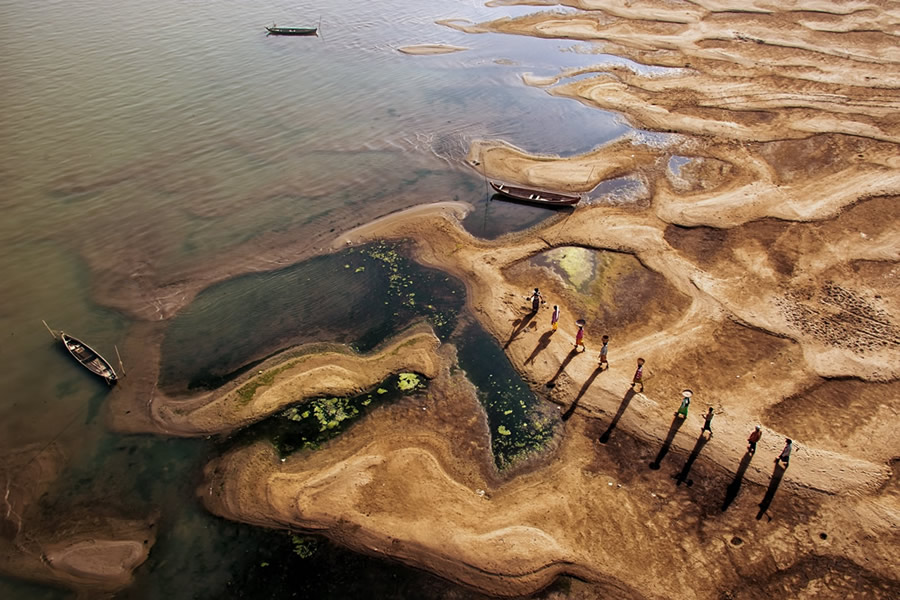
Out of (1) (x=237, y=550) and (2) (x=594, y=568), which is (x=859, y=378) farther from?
(1) (x=237, y=550)

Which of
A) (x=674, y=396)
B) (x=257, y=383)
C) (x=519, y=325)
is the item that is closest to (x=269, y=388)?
(x=257, y=383)

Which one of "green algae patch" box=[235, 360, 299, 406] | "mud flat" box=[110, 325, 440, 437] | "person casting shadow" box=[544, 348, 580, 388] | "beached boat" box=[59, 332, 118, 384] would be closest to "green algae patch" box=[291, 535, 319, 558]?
"mud flat" box=[110, 325, 440, 437]

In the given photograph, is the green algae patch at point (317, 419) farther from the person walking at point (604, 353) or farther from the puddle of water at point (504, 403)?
the person walking at point (604, 353)

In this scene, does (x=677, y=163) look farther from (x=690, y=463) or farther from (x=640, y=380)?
(x=690, y=463)

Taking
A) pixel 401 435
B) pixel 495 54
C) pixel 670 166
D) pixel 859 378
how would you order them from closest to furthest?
pixel 401 435 → pixel 859 378 → pixel 670 166 → pixel 495 54

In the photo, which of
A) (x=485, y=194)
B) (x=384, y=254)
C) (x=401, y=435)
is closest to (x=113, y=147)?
(x=384, y=254)

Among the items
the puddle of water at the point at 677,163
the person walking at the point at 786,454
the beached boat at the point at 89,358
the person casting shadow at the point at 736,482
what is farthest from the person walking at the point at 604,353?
the beached boat at the point at 89,358
